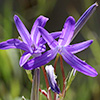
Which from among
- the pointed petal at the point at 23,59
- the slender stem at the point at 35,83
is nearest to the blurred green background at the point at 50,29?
the slender stem at the point at 35,83

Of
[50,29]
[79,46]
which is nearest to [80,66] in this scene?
[79,46]

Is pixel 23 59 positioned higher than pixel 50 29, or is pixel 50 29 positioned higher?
pixel 50 29

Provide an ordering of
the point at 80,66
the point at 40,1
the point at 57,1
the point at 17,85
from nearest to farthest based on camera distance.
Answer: the point at 80,66 → the point at 17,85 → the point at 40,1 → the point at 57,1

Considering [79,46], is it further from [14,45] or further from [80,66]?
[14,45]

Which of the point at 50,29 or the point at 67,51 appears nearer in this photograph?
the point at 67,51

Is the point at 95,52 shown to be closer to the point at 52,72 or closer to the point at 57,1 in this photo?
the point at 57,1

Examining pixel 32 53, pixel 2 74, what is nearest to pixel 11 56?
pixel 2 74

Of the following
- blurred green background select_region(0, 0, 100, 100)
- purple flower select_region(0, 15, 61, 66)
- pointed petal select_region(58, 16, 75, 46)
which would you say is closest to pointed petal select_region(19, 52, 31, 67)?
purple flower select_region(0, 15, 61, 66)
